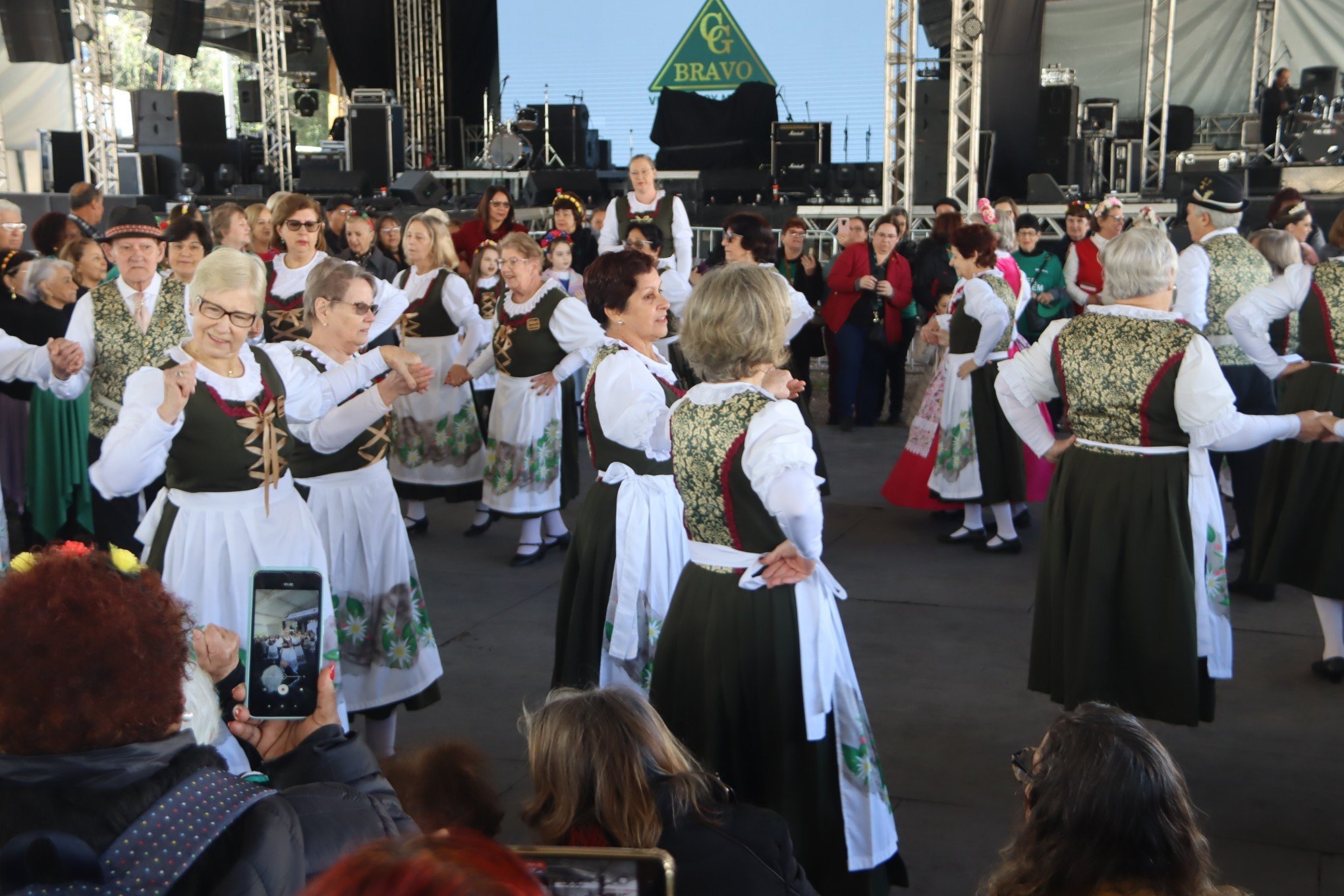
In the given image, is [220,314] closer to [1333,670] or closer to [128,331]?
[128,331]

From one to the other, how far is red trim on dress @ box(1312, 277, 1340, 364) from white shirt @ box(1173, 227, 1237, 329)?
2.68ft

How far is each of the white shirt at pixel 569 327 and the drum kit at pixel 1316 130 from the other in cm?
909

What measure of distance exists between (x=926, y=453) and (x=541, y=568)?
74.0 inches

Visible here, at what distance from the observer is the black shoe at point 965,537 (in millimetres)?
5863

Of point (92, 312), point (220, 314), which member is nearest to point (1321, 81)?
point (92, 312)

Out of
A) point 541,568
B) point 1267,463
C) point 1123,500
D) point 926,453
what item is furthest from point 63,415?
point 1267,463

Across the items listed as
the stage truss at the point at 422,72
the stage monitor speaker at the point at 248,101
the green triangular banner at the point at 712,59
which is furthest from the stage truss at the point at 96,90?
the green triangular banner at the point at 712,59

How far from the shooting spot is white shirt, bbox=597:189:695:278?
7004 millimetres

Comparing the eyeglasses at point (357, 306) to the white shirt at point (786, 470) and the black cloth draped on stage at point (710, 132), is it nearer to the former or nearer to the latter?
the white shirt at point (786, 470)

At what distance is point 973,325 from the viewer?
5605 millimetres

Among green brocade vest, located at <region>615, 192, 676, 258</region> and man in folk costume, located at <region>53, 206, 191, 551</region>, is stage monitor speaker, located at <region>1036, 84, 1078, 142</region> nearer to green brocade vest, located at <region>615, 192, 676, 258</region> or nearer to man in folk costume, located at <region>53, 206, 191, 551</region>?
green brocade vest, located at <region>615, 192, 676, 258</region>

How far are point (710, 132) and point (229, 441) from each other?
51.4ft

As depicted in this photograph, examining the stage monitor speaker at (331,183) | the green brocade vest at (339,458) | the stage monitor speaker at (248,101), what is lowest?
the green brocade vest at (339,458)

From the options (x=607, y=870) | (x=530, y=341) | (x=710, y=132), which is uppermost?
(x=710, y=132)
